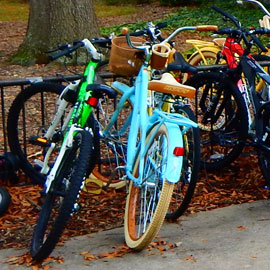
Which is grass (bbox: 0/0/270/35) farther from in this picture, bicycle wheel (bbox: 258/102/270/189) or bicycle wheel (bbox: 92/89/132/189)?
bicycle wheel (bbox: 258/102/270/189)

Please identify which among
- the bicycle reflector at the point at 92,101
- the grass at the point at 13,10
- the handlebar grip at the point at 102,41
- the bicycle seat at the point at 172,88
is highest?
the handlebar grip at the point at 102,41

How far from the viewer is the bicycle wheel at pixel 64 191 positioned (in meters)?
4.16

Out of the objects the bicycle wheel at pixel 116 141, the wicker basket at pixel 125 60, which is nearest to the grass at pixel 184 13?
the bicycle wheel at pixel 116 141

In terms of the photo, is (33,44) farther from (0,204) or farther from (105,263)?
(105,263)

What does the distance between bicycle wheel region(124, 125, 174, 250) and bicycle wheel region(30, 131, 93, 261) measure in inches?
16.6

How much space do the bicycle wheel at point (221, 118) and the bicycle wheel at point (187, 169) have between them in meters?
0.80

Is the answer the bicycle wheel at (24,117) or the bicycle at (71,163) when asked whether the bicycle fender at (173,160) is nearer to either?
the bicycle at (71,163)

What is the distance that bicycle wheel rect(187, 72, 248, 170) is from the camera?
228 inches

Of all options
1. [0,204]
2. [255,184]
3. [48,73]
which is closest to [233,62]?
[255,184]

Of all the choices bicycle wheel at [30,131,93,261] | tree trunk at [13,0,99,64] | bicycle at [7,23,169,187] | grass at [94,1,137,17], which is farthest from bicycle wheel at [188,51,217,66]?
grass at [94,1,137,17]

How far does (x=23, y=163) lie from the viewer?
19.2ft

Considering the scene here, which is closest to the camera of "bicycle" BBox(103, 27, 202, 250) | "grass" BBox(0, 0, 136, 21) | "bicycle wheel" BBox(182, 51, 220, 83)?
"bicycle" BBox(103, 27, 202, 250)

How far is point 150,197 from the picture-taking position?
4.66 metres

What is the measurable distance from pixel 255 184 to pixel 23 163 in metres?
1.94
